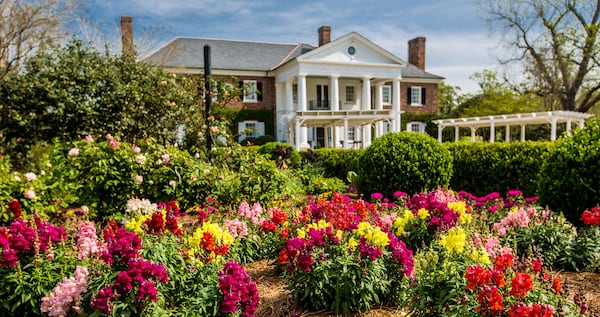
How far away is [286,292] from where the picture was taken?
11.1 feet

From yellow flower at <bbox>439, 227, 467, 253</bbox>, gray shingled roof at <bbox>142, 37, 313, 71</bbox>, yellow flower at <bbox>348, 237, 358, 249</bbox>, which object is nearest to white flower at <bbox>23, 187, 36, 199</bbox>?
yellow flower at <bbox>348, 237, 358, 249</bbox>

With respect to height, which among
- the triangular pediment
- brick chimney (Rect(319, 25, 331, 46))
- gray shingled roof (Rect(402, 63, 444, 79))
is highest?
brick chimney (Rect(319, 25, 331, 46))

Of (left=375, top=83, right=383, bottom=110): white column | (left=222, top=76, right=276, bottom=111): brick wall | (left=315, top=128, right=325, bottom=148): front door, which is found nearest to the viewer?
(left=222, top=76, right=276, bottom=111): brick wall

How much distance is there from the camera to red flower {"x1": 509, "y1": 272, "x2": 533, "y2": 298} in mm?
2049

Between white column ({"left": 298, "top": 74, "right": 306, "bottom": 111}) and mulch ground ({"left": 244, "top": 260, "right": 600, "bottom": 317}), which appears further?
white column ({"left": 298, "top": 74, "right": 306, "bottom": 111})

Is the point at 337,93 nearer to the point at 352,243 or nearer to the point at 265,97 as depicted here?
the point at 265,97

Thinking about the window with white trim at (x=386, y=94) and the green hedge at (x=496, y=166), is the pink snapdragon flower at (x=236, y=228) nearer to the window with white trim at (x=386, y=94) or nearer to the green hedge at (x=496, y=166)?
the green hedge at (x=496, y=166)

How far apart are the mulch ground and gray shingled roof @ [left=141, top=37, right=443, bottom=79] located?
19963mm

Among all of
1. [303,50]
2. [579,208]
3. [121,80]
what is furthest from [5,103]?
[303,50]

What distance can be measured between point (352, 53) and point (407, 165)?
19515 mm

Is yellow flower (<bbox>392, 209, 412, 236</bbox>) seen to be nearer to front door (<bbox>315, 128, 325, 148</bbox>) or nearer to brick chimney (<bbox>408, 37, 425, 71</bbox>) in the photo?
front door (<bbox>315, 128, 325, 148</bbox>)

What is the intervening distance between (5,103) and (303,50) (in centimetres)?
2015

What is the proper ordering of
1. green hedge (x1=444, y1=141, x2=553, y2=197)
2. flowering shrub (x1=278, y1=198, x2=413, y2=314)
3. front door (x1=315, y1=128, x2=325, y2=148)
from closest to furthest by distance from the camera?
flowering shrub (x1=278, y1=198, x2=413, y2=314)
green hedge (x1=444, y1=141, x2=553, y2=197)
front door (x1=315, y1=128, x2=325, y2=148)

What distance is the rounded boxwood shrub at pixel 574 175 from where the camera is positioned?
183 inches
